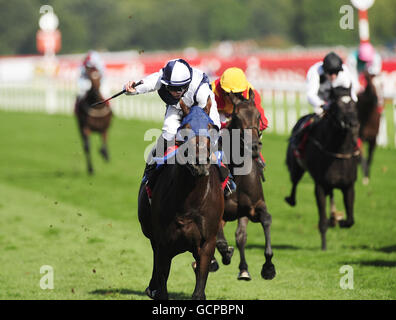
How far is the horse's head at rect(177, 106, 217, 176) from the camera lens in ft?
17.4

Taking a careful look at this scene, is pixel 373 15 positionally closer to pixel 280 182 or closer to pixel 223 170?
pixel 280 182

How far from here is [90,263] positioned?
9141 mm

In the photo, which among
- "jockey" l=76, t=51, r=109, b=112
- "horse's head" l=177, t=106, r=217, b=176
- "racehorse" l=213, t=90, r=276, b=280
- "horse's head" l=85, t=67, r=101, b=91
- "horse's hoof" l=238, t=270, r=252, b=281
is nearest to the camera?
"horse's head" l=177, t=106, r=217, b=176

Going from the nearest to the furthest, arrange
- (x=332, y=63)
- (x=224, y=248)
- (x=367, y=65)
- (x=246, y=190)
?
1. (x=224, y=248)
2. (x=246, y=190)
3. (x=332, y=63)
4. (x=367, y=65)

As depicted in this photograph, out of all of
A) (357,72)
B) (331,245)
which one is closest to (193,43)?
(357,72)

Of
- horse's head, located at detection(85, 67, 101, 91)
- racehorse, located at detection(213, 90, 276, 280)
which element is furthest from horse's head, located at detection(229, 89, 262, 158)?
horse's head, located at detection(85, 67, 101, 91)

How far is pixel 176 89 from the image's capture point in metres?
6.10

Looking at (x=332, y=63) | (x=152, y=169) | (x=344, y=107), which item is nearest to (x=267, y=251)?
(x=152, y=169)

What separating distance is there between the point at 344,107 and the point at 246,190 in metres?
2.05

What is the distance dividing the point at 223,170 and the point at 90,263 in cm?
335

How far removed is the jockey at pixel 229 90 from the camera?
724 cm

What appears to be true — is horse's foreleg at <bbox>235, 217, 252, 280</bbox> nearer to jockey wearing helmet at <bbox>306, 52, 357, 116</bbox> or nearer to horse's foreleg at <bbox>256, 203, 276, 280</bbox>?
horse's foreleg at <bbox>256, 203, 276, 280</bbox>

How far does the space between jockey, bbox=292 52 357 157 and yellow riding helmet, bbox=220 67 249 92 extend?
6.94 ft

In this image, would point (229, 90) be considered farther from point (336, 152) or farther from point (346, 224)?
point (346, 224)
